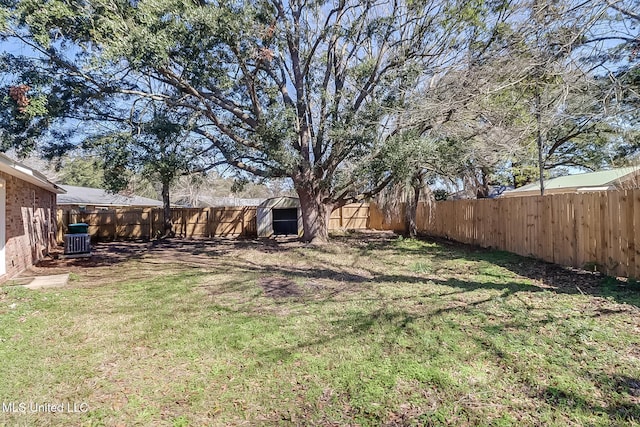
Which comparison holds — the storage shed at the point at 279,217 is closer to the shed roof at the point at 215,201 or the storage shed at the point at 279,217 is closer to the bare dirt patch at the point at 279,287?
the bare dirt patch at the point at 279,287

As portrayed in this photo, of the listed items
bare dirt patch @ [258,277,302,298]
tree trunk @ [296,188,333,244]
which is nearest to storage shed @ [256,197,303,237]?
tree trunk @ [296,188,333,244]

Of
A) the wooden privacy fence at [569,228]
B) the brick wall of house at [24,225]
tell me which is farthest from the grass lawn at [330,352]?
the brick wall of house at [24,225]

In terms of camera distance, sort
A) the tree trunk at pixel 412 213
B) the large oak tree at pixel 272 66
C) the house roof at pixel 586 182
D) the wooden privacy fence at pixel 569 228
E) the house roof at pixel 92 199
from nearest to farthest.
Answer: the wooden privacy fence at pixel 569 228
the large oak tree at pixel 272 66
the house roof at pixel 586 182
the tree trunk at pixel 412 213
the house roof at pixel 92 199

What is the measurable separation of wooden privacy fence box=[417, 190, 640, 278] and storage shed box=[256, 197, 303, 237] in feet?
30.3

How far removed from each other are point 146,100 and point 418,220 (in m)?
12.6

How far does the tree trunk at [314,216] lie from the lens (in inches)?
463

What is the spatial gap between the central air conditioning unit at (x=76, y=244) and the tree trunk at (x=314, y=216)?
22.1 feet

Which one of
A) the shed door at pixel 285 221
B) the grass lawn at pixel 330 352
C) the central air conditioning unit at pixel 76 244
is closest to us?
the grass lawn at pixel 330 352

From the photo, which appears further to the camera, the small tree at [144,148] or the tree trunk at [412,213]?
the tree trunk at [412,213]

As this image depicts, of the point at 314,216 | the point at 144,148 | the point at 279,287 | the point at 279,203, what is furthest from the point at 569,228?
the point at 279,203

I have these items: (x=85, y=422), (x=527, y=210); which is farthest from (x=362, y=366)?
(x=527, y=210)

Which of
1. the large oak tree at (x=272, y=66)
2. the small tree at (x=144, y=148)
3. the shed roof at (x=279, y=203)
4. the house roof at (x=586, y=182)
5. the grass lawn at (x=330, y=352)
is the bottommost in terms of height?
the grass lawn at (x=330, y=352)

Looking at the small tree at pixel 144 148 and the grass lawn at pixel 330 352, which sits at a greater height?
the small tree at pixel 144 148

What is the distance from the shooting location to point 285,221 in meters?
18.2
